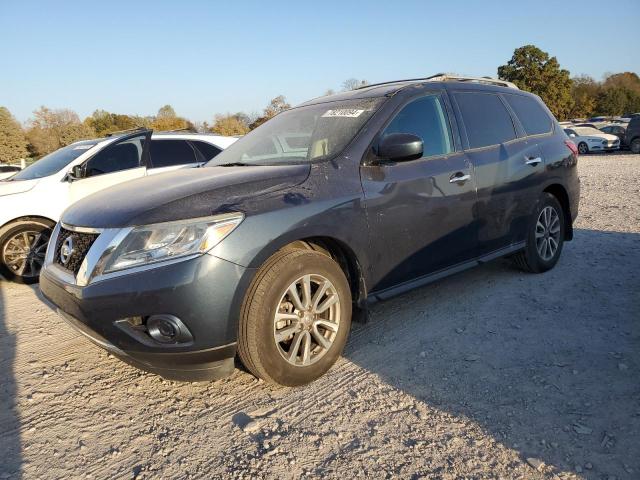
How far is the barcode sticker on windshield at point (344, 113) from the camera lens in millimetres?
3385

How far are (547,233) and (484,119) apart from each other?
4.64 ft

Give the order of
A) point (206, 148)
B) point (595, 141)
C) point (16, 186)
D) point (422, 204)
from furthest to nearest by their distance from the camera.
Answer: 1. point (595, 141)
2. point (206, 148)
3. point (16, 186)
4. point (422, 204)

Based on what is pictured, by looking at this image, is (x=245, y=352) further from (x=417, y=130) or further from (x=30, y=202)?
(x=30, y=202)

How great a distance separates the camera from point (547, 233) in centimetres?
465

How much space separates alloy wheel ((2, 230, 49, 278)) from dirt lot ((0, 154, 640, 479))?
65.9 inches

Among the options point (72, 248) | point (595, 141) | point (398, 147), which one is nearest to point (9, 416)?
point (72, 248)

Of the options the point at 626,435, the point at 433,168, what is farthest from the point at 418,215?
the point at 626,435

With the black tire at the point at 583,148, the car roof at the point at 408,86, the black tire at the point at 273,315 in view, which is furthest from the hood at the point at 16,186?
the black tire at the point at 583,148

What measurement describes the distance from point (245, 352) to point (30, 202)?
429 centimetres

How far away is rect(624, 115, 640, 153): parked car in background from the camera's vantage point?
22.3 metres

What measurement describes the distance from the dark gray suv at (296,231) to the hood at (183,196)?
0.4 inches

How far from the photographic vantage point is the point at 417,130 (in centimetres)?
349

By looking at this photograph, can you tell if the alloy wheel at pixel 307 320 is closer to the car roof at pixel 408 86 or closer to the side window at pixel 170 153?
the car roof at pixel 408 86

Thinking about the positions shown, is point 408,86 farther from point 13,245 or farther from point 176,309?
point 13,245
